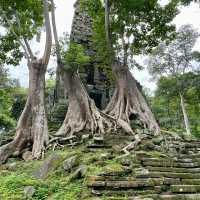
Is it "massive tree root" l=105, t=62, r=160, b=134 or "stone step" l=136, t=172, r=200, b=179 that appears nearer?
"stone step" l=136, t=172, r=200, b=179

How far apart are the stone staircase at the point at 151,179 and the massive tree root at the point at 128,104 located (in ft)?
10.6

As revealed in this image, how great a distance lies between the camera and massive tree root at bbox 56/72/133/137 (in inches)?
425

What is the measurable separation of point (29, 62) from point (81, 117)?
96.1 inches

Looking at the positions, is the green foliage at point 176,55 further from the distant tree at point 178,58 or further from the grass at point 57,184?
the grass at point 57,184

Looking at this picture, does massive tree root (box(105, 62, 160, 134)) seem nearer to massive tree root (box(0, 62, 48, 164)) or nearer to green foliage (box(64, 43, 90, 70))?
green foliage (box(64, 43, 90, 70))

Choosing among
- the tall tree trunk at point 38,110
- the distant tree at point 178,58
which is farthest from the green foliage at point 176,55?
the tall tree trunk at point 38,110

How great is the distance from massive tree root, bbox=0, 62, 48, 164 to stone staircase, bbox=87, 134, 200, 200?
3.12m

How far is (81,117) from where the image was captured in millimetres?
11461

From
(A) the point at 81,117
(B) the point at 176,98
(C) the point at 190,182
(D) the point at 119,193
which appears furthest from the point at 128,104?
(B) the point at 176,98

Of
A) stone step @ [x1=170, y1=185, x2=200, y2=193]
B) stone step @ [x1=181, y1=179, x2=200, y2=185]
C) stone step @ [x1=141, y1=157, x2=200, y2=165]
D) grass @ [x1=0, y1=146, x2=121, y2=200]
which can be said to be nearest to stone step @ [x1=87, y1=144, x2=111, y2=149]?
grass @ [x1=0, y1=146, x2=121, y2=200]

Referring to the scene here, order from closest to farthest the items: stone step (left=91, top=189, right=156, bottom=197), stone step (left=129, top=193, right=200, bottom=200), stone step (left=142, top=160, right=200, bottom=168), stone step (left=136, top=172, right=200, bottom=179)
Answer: stone step (left=129, top=193, right=200, bottom=200) < stone step (left=91, top=189, right=156, bottom=197) < stone step (left=136, top=172, right=200, bottom=179) < stone step (left=142, top=160, right=200, bottom=168)

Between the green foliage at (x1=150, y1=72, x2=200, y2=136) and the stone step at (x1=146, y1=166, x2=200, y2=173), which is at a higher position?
the green foliage at (x1=150, y1=72, x2=200, y2=136)

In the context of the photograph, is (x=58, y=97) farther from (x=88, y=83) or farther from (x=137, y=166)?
(x=137, y=166)

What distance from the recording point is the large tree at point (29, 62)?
1017cm
